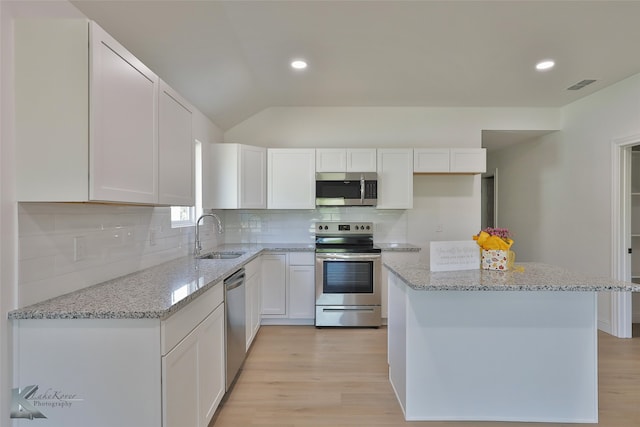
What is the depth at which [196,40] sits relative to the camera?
232 centimetres

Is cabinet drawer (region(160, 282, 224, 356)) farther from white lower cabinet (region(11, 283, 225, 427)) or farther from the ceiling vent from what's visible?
the ceiling vent

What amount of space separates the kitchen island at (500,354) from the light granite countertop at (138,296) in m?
1.23

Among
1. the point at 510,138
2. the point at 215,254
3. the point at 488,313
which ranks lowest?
the point at 488,313

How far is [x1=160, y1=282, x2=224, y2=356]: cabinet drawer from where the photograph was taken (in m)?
1.34

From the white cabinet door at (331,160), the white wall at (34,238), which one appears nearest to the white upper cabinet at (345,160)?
the white cabinet door at (331,160)

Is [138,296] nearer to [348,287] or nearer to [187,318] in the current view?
[187,318]

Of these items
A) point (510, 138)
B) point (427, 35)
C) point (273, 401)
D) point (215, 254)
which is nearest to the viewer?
point (273, 401)

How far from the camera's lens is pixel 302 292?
11.9 ft

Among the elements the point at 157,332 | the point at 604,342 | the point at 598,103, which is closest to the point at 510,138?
the point at 598,103

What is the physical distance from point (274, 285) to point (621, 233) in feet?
12.4

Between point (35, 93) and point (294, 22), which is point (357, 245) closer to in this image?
point (294, 22)

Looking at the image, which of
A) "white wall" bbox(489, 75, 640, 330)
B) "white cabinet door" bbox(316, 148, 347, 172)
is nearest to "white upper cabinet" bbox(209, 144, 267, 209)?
"white cabinet door" bbox(316, 148, 347, 172)

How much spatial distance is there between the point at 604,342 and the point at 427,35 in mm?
3486

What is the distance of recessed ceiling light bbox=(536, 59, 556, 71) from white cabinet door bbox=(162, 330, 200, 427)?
3595 mm
